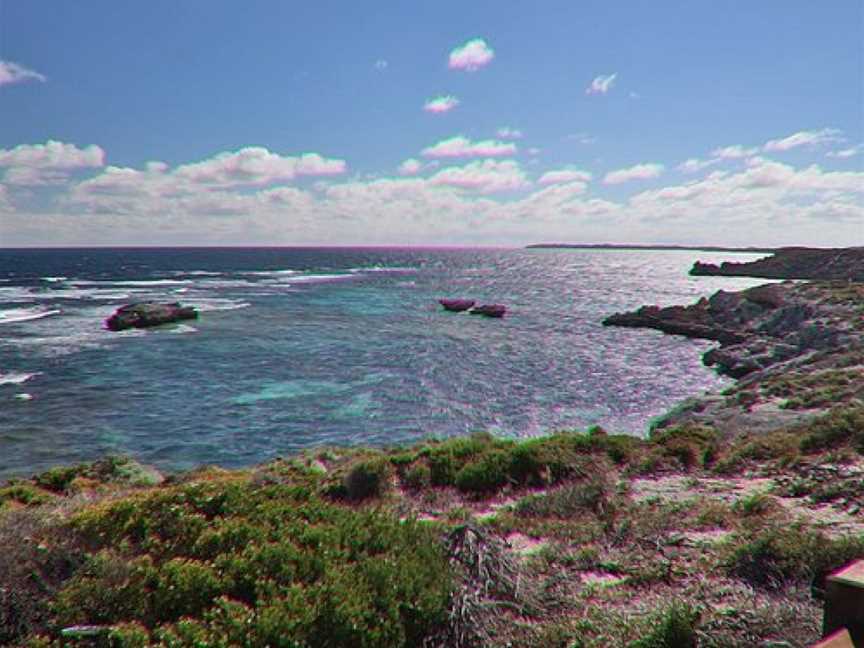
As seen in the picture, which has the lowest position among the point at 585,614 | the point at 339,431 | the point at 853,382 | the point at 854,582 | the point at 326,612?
the point at 339,431

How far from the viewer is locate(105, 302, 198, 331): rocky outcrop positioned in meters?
51.7

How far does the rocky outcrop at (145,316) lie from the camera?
5169 cm

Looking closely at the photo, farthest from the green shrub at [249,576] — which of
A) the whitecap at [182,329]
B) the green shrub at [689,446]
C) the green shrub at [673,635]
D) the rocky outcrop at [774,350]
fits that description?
the whitecap at [182,329]

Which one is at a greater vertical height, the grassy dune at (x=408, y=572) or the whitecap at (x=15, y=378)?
the grassy dune at (x=408, y=572)

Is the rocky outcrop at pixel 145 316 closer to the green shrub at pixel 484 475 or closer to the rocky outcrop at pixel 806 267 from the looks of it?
the green shrub at pixel 484 475

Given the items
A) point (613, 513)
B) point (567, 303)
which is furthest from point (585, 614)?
point (567, 303)

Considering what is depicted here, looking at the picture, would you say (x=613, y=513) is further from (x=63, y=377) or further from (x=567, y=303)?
(x=567, y=303)

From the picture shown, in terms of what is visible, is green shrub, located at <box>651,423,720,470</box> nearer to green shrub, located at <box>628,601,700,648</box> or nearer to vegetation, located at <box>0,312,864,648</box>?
vegetation, located at <box>0,312,864,648</box>

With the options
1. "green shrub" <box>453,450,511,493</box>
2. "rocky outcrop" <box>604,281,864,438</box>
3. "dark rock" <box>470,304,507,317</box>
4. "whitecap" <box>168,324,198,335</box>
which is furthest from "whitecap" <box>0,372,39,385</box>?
"dark rock" <box>470,304,507,317</box>

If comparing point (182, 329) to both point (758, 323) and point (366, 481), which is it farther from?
point (758, 323)

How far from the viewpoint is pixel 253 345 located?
45312 millimetres

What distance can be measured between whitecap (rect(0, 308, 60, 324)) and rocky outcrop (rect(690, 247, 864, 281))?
12458 cm

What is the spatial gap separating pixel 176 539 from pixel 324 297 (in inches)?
3188

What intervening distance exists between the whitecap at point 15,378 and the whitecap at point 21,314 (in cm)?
2535
